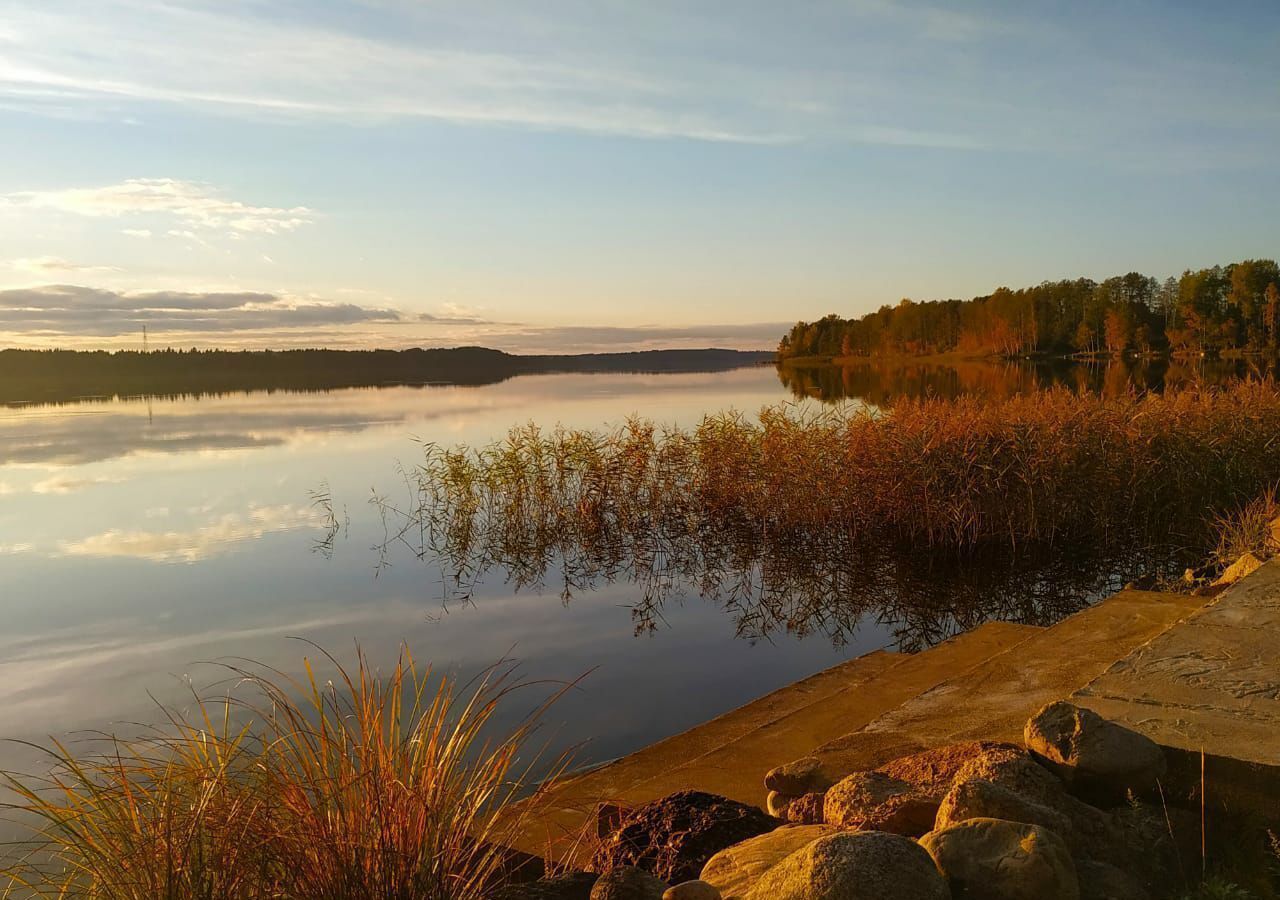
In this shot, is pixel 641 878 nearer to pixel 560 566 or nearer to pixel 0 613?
pixel 560 566

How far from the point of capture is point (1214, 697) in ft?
13.5

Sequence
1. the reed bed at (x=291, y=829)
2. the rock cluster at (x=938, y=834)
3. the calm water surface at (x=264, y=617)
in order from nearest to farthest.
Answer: the rock cluster at (x=938, y=834), the reed bed at (x=291, y=829), the calm water surface at (x=264, y=617)

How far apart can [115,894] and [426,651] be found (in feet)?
26.0

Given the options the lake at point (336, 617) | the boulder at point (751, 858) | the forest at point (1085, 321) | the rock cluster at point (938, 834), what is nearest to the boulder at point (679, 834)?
the rock cluster at point (938, 834)

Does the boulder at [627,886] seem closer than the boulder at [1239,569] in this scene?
Yes

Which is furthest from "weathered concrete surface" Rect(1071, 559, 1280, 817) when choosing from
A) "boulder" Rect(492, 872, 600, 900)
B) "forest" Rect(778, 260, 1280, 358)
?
"forest" Rect(778, 260, 1280, 358)

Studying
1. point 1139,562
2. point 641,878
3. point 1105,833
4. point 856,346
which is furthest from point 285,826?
point 856,346

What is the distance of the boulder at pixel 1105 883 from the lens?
314cm

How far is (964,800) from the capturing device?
3436 millimetres

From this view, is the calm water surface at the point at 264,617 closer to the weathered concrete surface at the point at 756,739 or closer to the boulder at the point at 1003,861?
the weathered concrete surface at the point at 756,739

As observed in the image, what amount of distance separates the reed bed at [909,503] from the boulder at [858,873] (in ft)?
29.9

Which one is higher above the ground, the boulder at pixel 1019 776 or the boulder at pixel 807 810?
the boulder at pixel 1019 776

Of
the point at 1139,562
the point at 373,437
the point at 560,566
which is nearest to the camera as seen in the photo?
the point at 1139,562

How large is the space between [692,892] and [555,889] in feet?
2.24
